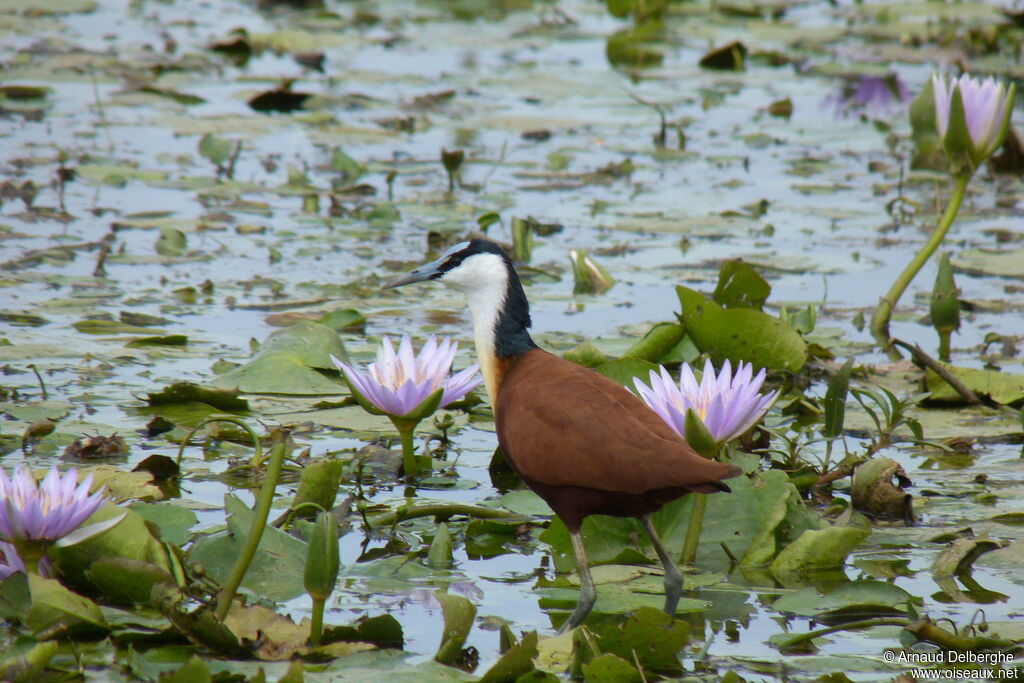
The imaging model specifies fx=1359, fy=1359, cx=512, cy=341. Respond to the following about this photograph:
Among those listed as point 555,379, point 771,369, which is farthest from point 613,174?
point 555,379

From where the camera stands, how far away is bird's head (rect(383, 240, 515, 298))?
4387 mm

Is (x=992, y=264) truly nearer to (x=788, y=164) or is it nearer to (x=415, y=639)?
(x=788, y=164)

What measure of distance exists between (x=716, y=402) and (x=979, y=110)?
8.26ft

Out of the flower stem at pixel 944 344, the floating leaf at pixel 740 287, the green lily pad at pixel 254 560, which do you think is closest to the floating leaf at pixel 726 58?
the flower stem at pixel 944 344

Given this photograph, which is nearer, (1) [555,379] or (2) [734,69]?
(1) [555,379]

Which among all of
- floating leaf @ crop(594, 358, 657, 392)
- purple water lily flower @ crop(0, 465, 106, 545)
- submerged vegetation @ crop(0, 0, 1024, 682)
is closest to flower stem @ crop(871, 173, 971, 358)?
submerged vegetation @ crop(0, 0, 1024, 682)

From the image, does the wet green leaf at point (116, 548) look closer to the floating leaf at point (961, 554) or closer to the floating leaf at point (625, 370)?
the floating leaf at point (625, 370)

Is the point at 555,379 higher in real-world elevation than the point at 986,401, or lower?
higher

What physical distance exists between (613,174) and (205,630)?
20.9 ft

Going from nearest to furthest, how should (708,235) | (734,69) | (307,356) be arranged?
(307,356) < (708,235) < (734,69)

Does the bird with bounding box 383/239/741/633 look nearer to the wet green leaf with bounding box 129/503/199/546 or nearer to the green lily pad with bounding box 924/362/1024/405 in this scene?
the wet green leaf with bounding box 129/503/199/546

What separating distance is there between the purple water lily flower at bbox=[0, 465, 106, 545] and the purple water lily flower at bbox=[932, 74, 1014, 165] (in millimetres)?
3814

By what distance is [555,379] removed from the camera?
12.9 feet

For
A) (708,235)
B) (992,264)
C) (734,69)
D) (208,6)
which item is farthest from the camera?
(208,6)
